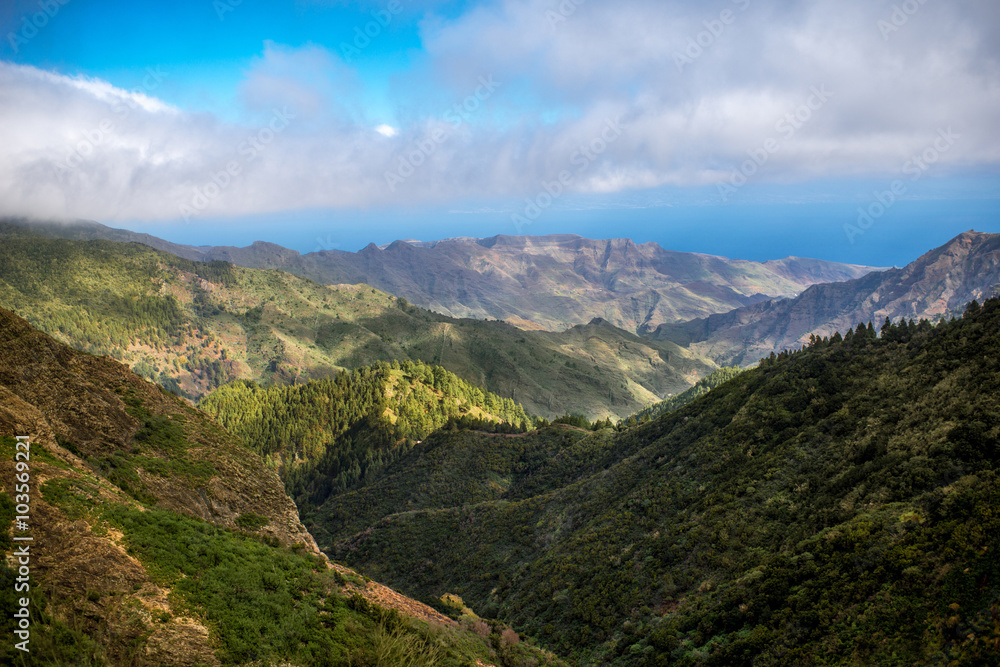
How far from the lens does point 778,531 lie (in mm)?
29969

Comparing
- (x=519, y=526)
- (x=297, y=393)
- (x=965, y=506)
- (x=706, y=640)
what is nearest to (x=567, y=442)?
(x=519, y=526)

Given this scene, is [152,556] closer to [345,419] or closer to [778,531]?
[778,531]

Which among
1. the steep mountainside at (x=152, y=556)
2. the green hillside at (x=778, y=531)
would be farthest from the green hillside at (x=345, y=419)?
the steep mountainside at (x=152, y=556)

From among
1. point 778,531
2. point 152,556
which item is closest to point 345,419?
point 152,556

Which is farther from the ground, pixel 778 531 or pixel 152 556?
pixel 778 531

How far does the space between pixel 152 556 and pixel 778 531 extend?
33.8 metres

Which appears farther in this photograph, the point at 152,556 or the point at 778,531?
the point at 778,531

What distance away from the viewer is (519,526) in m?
57.8

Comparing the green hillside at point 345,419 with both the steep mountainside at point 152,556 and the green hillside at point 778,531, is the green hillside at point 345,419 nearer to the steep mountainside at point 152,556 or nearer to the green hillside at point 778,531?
the green hillside at point 778,531

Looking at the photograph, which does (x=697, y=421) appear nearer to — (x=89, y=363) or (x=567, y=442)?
(x=567, y=442)

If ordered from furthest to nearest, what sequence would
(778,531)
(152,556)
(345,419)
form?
(345,419), (778,531), (152,556)

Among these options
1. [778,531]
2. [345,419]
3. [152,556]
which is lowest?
[345,419]

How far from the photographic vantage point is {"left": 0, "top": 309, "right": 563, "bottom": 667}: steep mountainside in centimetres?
1477

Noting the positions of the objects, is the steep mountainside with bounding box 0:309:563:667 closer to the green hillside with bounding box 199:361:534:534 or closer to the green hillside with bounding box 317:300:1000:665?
the green hillside with bounding box 317:300:1000:665
